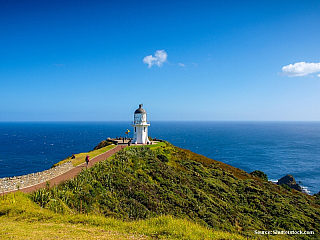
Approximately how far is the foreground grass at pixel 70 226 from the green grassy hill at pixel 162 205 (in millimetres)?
59

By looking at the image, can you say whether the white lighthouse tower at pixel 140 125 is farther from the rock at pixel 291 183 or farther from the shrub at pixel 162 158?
the rock at pixel 291 183

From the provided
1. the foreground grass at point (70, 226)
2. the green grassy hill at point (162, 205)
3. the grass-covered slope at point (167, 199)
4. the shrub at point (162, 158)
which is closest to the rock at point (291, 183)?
the green grassy hill at point (162, 205)

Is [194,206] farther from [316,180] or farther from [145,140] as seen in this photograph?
[316,180]

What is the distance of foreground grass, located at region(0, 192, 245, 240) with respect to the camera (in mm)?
9109

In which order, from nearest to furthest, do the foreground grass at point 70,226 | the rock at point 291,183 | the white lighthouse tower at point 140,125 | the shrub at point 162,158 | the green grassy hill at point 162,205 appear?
the foreground grass at point 70,226 → the green grassy hill at point 162,205 → the shrub at point 162,158 → the white lighthouse tower at point 140,125 → the rock at point 291,183

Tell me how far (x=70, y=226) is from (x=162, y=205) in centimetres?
794

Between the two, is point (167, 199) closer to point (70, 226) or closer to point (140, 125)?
point (70, 226)

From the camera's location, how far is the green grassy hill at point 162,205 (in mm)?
11461

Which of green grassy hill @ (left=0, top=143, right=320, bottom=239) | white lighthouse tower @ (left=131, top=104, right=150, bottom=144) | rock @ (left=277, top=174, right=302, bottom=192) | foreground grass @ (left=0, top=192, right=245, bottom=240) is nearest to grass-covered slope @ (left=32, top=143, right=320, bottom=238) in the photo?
green grassy hill @ (left=0, top=143, right=320, bottom=239)

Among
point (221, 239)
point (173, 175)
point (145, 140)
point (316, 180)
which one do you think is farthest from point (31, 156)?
point (316, 180)

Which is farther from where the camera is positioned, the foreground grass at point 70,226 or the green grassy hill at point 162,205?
the green grassy hill at point 162,205

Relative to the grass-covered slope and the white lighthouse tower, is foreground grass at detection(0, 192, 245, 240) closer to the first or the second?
the grass-covered slope

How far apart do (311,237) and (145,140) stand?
27846 millimetres

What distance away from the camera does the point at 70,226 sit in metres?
10.2
